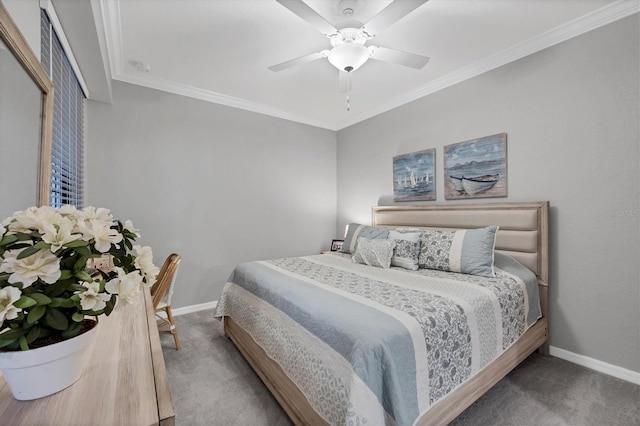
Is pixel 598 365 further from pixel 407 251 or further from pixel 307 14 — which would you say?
pixel 307 14

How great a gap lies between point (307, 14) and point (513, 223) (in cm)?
235

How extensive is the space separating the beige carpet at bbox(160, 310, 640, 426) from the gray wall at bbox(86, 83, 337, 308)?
4.31 feet

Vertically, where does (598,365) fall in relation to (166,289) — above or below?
below

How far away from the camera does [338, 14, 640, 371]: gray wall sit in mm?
2018

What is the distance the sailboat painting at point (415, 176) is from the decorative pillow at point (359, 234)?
2.30 ft

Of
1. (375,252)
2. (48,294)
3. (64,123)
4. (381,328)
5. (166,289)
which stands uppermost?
(64,123)

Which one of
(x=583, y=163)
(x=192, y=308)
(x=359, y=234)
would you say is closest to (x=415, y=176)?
(x=359, y=234)

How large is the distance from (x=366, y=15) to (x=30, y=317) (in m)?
2.43

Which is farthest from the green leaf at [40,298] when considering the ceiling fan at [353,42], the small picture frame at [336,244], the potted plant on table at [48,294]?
the small picture frame at [336,244]

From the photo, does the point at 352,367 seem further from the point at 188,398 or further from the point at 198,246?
the point at 198,246

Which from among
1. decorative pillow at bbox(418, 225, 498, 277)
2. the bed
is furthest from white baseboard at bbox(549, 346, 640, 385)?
decorative pillow at bbox(418, 225, 498, 277)

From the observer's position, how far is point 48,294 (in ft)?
2.27

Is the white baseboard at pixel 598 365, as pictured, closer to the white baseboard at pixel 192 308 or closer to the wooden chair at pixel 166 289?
the wooden chair at pixel 166 289

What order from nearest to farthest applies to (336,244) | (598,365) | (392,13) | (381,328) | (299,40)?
(381,328) → (392,13) → (598,365) → (299,40) → (336,244)
